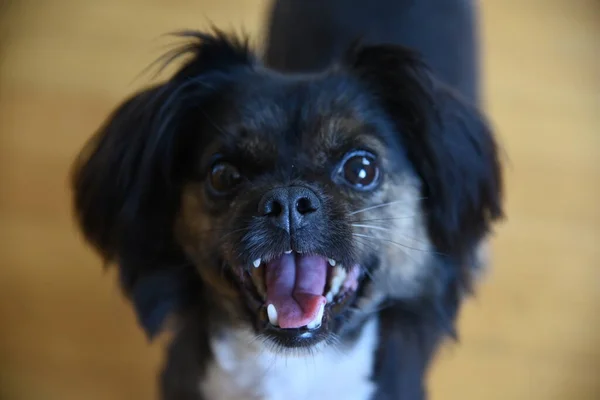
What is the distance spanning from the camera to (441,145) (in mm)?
1184

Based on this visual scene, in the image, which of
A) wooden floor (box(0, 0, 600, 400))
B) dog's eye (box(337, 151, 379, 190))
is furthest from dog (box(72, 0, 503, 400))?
wooden floor (box(0, 0, 600, 400))

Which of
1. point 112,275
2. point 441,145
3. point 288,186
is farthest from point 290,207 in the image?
point 112,275

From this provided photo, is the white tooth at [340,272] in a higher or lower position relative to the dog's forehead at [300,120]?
lower

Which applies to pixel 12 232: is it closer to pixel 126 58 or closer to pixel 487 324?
pixel 126 58

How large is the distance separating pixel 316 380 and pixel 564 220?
1.19 metres

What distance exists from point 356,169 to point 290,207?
0.64 ft

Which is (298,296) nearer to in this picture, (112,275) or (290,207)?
(290,207)

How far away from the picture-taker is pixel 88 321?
6.22 feet

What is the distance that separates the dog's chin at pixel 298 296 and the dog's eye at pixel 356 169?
153mm

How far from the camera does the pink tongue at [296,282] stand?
3.69 ft

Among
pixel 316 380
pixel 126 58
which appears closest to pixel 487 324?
pixel 316 380

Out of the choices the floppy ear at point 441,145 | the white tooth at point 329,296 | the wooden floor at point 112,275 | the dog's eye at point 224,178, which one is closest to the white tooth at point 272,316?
the white tooth at point 329,296

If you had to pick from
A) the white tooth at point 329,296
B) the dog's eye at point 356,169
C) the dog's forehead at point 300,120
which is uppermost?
the dog's forehead at point 300,120

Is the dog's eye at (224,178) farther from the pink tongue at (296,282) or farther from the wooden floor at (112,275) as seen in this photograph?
the wooden floor at (112,275)
